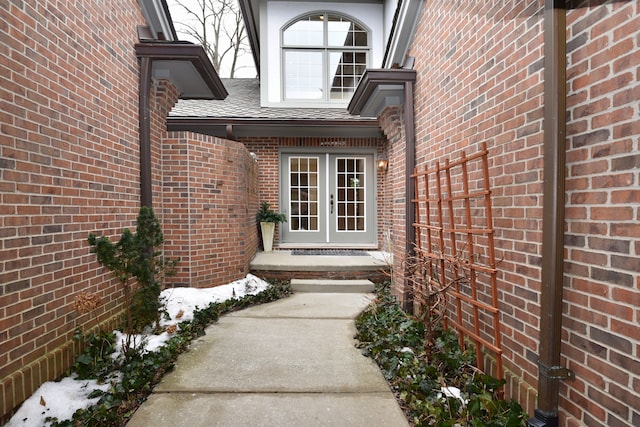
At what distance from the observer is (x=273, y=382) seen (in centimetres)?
263

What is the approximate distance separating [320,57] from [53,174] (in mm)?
7032

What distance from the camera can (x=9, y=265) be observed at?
6.76ft

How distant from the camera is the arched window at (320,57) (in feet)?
27.0

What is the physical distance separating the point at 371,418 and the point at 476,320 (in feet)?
3.27

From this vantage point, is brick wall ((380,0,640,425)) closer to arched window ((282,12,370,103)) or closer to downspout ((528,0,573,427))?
downspout ((528,0,573,427))

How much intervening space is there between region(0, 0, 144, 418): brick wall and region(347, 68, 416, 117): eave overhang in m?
2.66

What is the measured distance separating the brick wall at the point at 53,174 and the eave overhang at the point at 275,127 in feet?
11.5

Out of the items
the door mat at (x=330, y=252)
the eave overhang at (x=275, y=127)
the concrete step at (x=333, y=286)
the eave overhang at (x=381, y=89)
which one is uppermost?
the eave overhang at (x=275, y=127)

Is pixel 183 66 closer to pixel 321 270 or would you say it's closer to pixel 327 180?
pixel 321 270

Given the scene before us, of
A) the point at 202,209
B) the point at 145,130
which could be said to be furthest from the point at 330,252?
the point at 145,130

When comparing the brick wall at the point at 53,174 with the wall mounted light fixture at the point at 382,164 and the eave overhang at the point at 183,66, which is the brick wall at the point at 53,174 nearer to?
the eave overhang at the point at 183,66

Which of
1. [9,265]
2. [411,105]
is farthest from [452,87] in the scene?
[9,265]

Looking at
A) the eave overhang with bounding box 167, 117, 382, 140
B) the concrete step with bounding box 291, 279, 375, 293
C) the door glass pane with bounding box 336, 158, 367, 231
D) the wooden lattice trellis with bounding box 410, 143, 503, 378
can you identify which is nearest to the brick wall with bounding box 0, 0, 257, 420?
the concrete step with bounding box 291, 279, 375, 293

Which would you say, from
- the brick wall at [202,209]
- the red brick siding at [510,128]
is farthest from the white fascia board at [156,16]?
the red brick siding at [510,128]
